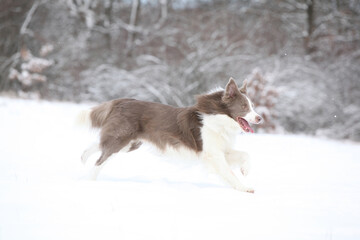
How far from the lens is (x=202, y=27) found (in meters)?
14.7

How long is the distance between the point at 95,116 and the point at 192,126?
132 centimetres

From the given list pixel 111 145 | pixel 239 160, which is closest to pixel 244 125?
pixel 239 160

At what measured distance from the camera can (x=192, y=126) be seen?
4680 mm

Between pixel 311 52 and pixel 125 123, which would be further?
pixel 311 52

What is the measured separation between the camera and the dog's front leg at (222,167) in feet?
14.3

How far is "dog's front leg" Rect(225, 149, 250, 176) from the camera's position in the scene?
180 inches

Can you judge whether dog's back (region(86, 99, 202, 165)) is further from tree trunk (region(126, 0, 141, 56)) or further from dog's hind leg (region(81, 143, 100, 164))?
tree trunk (region(126, 0, 141, 56))

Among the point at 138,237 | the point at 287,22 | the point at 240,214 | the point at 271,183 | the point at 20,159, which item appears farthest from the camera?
the point at 287,22

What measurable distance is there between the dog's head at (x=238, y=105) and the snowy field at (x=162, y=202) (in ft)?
2.41

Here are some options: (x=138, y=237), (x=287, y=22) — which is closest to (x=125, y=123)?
(x=138, y=237)

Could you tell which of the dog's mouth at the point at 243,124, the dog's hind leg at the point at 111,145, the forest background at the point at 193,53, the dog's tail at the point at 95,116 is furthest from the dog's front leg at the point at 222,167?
the forest background at the point at 193,53

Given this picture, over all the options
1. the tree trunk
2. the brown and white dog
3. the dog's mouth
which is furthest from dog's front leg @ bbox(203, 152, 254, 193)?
the tree trunk

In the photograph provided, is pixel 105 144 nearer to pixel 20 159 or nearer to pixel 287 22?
pixel 20 159

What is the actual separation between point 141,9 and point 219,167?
12627 mm
